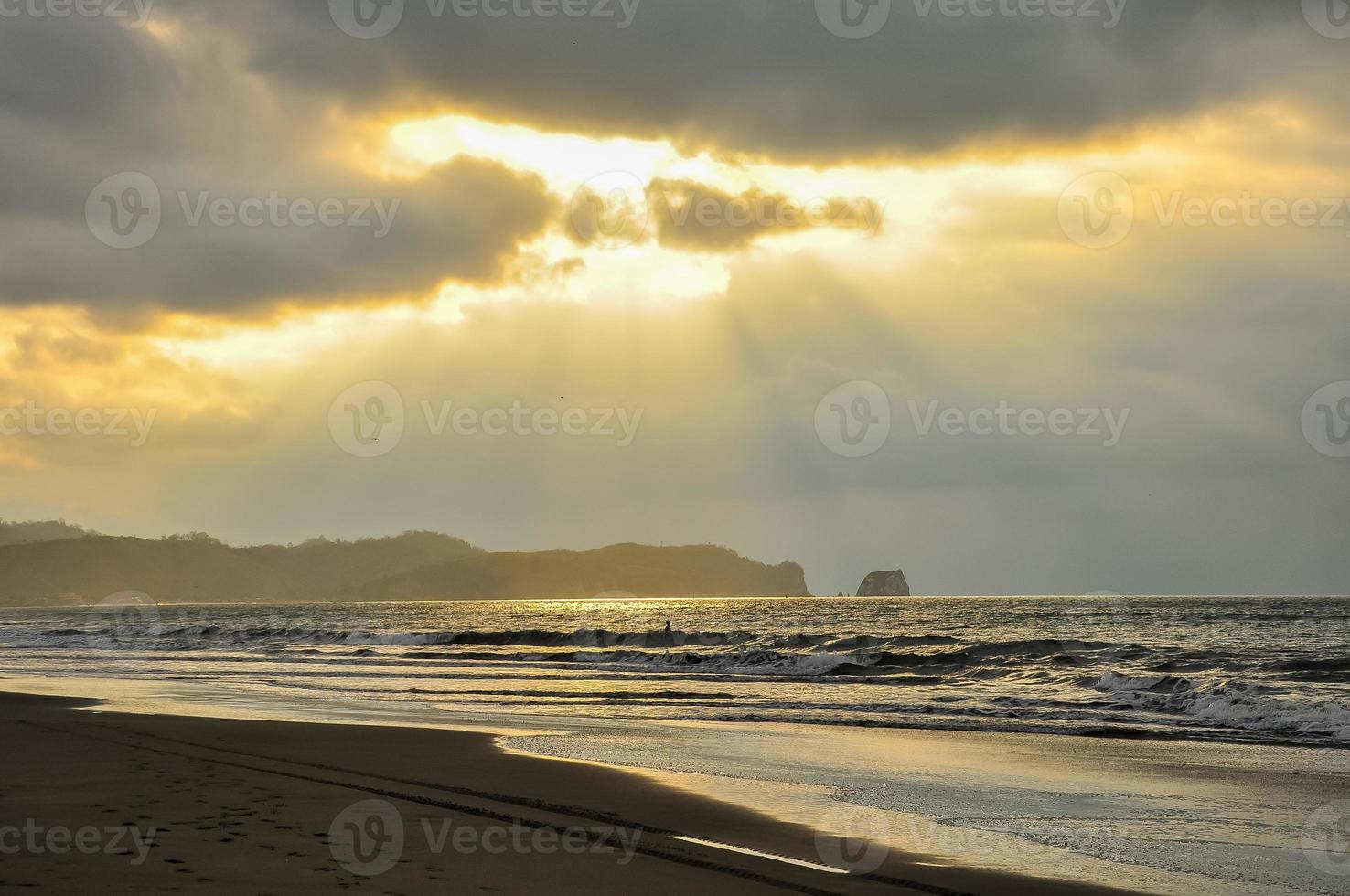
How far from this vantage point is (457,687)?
38.4m

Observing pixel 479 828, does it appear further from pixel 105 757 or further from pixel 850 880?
pixel 105 757

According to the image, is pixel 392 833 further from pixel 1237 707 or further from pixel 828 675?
pixel 828 675

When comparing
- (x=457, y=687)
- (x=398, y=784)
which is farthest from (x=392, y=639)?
(x=398, y=784)

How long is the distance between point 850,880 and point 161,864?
5887mm

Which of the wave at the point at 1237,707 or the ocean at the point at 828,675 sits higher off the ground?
the wave at the point at 1237,707

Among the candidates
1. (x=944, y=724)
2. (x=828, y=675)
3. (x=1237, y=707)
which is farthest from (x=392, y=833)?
(x=828, y=675)

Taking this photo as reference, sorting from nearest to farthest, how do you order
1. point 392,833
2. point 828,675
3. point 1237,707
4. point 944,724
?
1. point 392,833
2. point 944,724
3. point 1237,707
4. point 828,675

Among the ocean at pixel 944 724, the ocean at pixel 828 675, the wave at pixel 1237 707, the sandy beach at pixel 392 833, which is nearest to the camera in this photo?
the sandy beach at pixel 392 833

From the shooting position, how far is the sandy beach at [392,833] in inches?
366

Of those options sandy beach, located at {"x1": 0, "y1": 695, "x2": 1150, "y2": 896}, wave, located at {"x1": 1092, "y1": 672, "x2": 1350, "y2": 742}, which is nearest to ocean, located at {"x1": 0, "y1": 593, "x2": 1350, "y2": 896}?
wave, located at {"x1": 1092, "y1": 672, "x2": 1350, "y2": 742}

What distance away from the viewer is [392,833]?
1125 centimetres

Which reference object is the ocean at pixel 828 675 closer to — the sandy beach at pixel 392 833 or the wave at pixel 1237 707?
the wave at pixel 1237 707

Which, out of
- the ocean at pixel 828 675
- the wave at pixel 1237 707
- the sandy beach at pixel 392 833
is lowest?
the ocean at pixel 828 675

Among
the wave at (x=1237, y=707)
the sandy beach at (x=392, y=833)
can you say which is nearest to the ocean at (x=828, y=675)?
the wave at (x=1237, y=707)
